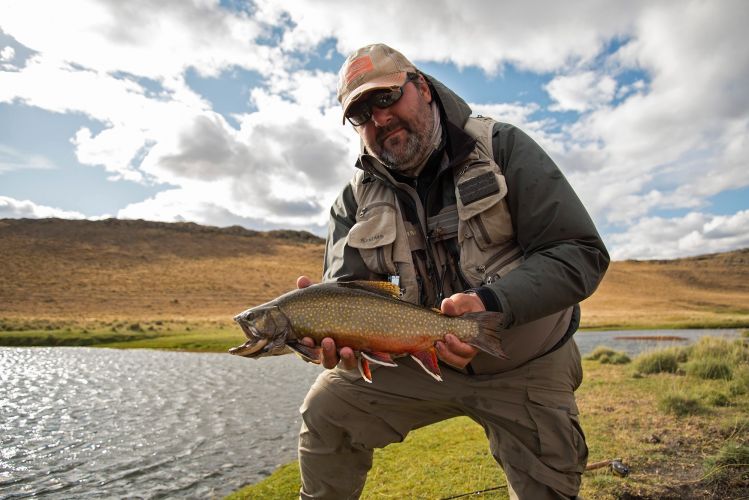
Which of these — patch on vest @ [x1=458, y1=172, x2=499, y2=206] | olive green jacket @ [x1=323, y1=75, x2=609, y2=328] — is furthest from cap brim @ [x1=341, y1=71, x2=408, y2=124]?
patch on vest @ [x1=458, y1=172, x2=499, y2=206]

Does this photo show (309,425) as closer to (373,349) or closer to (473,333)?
(373,349)

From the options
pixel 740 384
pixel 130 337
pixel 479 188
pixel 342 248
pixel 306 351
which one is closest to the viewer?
pixel 306 351

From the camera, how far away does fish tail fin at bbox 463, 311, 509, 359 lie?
3395 mm

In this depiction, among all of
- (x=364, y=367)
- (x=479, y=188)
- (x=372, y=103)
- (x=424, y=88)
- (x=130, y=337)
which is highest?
(x=424, y=88)

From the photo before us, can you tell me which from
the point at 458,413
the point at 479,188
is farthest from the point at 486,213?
the point at 458,413

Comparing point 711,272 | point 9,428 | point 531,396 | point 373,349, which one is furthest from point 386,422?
point 711,272

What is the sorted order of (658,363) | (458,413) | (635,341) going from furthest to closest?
(635,341)
(658,363)
(458,413)

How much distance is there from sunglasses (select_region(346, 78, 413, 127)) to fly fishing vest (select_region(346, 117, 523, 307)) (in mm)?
471

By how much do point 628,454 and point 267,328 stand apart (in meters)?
4.65

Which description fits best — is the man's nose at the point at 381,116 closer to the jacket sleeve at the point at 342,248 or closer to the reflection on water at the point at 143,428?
the jacket sleeve at the point at 342,248

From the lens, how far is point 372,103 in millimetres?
4270

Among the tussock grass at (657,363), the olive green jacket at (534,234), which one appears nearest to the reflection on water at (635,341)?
the tussock grass at (657,363)

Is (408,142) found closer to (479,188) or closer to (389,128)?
(389,128)

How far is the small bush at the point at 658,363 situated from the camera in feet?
41.6
